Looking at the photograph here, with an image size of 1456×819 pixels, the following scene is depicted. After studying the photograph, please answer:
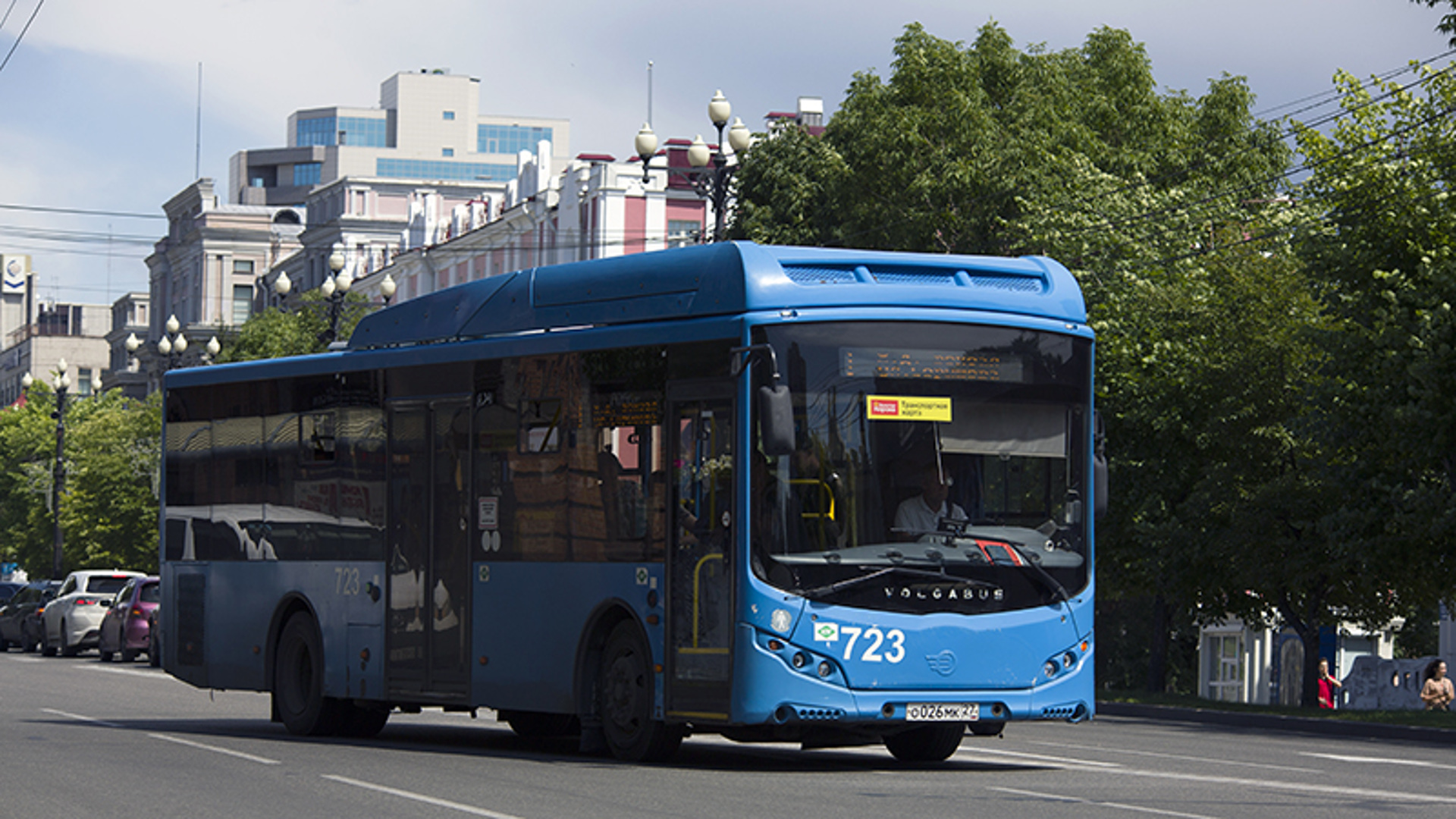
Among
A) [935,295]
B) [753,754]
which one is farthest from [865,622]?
[753,754]

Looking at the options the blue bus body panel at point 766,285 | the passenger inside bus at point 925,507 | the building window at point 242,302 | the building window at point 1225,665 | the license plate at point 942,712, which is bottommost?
the building window at point 1225,665

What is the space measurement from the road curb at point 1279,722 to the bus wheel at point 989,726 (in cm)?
1076

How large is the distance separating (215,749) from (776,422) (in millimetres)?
5984

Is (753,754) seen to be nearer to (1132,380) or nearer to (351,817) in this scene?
(351,817)

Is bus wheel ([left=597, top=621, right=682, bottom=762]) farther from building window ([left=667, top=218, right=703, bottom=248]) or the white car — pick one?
building window ([left=667, top=218, right=703, bottom=248])

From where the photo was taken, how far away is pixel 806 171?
1967 inches

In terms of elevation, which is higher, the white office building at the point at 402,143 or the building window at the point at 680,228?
the white office building at the point at 402,143

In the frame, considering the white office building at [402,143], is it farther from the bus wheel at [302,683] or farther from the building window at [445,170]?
the bus wheel at [302,683]

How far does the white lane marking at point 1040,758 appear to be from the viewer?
15534 mm

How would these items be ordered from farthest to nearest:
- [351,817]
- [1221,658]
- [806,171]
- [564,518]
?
[1221,658] → [806,171] → [564,518] → [351,817]

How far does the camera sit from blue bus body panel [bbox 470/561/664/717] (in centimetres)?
1427

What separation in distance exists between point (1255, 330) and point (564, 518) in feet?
72.4

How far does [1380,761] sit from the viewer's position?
1725 centimetres

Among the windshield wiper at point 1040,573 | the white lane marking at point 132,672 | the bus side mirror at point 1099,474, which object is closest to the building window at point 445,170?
the white lane marking at point 132,672
